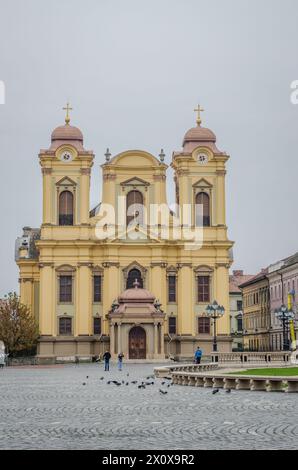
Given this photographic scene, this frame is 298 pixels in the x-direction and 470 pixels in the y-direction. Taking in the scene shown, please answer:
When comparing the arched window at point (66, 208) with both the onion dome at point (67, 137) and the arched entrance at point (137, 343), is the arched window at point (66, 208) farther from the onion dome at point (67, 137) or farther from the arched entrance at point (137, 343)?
the arched entrance at point (137, 343)

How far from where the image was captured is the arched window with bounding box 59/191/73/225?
81.3m

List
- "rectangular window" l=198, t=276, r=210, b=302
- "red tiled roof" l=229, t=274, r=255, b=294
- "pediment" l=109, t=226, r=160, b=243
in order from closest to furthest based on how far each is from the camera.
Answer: "pediment" l=109, t=226, r=160, b=243 < "rectangular window" l=198, t=276, r=210, b=302 < "red tiled roof" l=229, t=274, r=255, b=294

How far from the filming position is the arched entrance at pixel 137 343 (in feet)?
252

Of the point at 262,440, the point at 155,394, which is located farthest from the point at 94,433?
the point at 155,394

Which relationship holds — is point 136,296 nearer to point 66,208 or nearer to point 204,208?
point 66,208

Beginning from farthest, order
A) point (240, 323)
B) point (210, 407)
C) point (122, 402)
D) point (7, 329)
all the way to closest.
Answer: point (240, 323)
point (7, 329)
point (122, 402)
point (210, 407)

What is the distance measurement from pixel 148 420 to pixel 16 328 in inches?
2277

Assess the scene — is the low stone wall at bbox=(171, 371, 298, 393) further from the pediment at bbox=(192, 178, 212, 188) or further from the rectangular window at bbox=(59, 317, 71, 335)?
the pediment at bbox=(192, 178, 212, 188)

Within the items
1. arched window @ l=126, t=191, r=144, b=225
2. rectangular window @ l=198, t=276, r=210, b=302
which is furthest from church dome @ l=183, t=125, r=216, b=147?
rectangular window @ l=198, t=276, r=210, b=302

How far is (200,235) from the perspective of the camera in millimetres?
81438

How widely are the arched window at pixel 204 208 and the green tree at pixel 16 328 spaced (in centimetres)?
1862

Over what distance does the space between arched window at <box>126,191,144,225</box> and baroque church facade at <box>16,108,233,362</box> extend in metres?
0.10

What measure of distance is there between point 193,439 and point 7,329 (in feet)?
205
